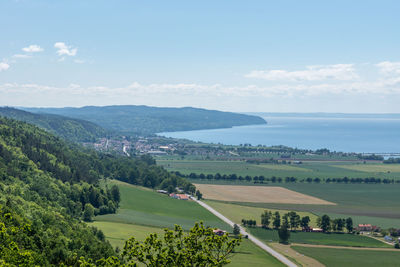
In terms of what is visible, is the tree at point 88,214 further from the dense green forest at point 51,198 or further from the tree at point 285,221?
the tree at point 285,221

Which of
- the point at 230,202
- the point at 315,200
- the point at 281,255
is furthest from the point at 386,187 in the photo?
the point at 281,255

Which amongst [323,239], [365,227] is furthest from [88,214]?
[365,227]

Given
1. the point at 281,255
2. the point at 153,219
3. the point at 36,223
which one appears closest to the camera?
the point at 36,223

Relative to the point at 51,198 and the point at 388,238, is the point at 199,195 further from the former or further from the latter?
the point at 388,238

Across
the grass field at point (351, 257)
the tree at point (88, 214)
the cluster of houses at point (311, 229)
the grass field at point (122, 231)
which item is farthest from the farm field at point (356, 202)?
the tree at point (88, 214)

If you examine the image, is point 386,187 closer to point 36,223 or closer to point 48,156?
point 48,156
